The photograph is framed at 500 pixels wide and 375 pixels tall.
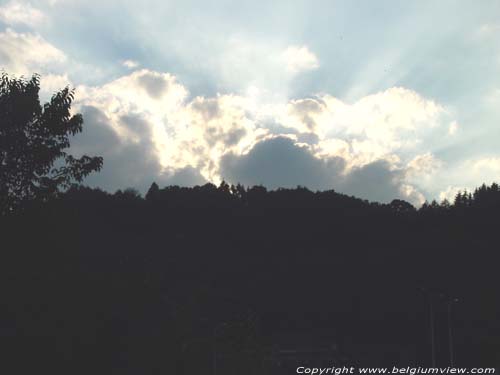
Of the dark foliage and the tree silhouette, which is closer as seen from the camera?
the tree silhouette

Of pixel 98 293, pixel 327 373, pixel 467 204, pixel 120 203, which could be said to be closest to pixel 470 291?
pixel 467 204

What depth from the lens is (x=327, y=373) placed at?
61.4m

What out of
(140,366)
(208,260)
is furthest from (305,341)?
(140,366)

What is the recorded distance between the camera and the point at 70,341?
17.8m

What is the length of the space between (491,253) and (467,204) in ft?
65.0

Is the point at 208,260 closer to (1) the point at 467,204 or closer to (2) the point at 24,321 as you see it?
(1) the point at 467,204

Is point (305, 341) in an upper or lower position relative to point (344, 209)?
lower

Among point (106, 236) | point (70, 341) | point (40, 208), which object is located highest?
point (106, 236)

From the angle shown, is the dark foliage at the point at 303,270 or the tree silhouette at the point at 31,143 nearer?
the tree silhouette at the point at 31,143

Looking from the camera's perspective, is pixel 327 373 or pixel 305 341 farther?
pixel 305 341

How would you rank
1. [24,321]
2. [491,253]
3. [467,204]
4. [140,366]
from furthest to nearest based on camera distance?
[467,204], [491,253], [140,366], [24,321]

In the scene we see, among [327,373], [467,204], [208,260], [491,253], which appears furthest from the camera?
[467,204]

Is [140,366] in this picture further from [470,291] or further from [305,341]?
[470,291]

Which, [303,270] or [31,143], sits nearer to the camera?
[31,143]
